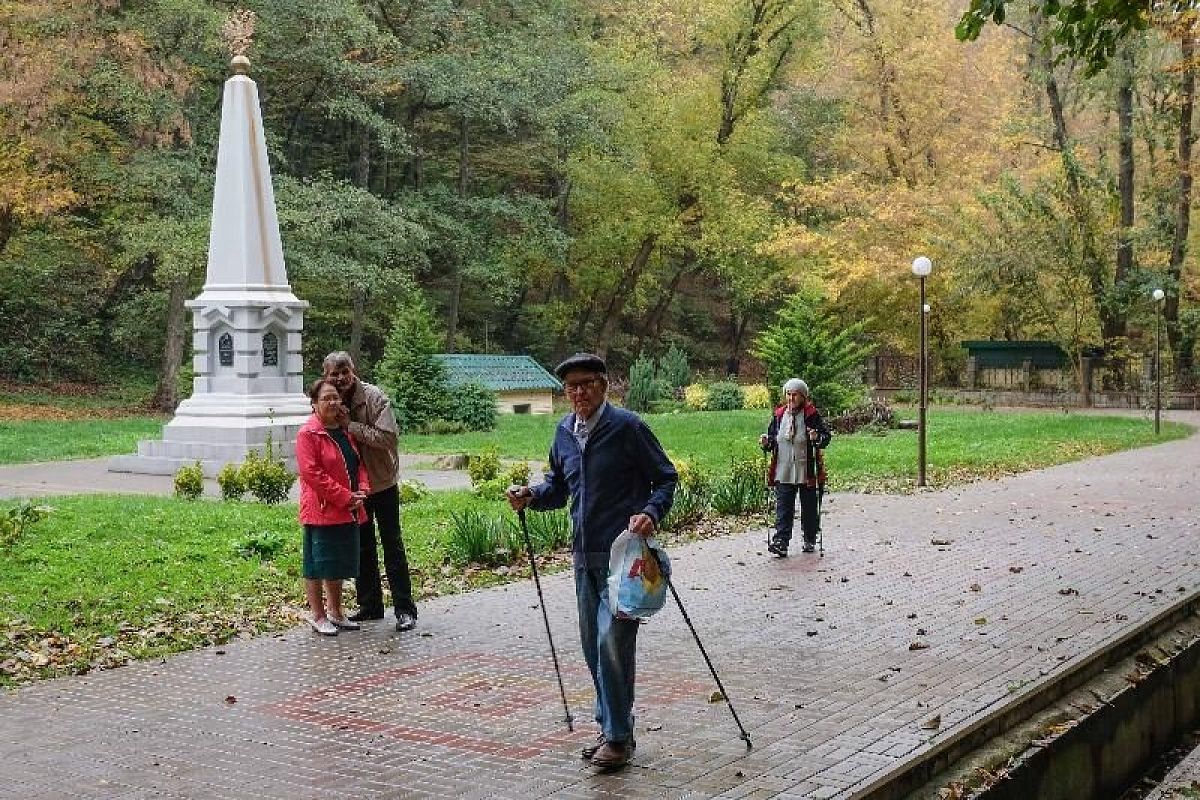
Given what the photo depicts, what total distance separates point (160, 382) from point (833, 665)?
32.0m

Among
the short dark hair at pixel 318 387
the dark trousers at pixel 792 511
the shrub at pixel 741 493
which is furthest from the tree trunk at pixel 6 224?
the short dark hair at pixel 318 387

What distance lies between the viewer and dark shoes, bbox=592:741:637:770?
6.22 metres

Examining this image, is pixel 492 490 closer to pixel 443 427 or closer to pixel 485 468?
pixel 485 468

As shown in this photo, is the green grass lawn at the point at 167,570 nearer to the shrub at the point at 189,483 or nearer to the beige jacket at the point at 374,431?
the shrub at the point at 189,483

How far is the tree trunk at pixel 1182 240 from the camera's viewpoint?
40.9 m

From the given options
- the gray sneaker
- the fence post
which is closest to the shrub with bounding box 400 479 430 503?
the gray sneaker

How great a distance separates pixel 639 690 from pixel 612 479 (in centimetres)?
185

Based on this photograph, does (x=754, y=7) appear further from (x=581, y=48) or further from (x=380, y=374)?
(x=380, y=374)

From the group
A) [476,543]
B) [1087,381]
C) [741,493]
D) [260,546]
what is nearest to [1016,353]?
[1087,381]

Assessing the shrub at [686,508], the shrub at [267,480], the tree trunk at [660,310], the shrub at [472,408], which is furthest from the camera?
the tree trunk at [660,310]

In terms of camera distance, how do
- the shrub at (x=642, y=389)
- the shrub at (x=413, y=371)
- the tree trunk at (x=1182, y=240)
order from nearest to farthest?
the shrub at (x=413, y=371)
the shrub at (x=642, y=389)
the tree trunk at (x=1182, y=240)

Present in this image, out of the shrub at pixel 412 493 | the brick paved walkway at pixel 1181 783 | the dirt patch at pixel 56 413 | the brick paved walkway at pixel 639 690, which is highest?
the dirt patch at pixel 56 413

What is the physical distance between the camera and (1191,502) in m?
17.3

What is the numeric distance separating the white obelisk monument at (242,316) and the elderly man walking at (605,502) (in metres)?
15.4
